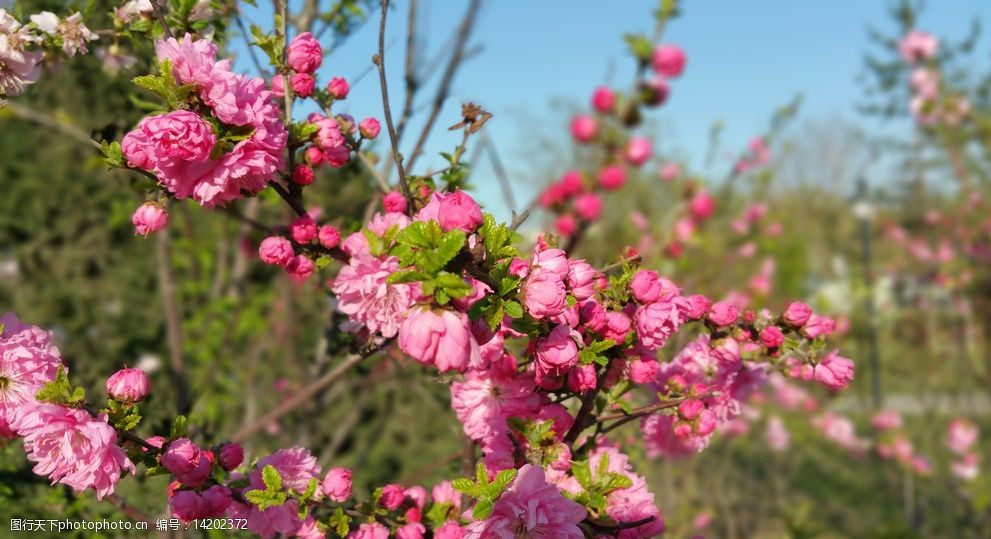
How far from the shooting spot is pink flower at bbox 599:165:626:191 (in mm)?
3475

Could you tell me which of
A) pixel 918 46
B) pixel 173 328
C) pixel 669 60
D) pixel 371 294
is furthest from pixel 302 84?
pixel 918 46

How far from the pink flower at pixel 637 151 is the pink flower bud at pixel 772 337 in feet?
8.18

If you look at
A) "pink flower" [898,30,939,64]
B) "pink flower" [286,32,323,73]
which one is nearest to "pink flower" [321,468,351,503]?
"pink flower" [286,32,323,73]

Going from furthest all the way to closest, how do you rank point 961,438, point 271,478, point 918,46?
point 918,46 → point 961,438 → point 271,478

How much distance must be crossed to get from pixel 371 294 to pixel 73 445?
42 centimetres

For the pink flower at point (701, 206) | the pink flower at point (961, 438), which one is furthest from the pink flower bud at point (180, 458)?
the pink flower at point (961, 438)

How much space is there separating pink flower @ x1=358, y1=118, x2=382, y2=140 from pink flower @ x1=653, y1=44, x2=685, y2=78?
1.89 metres

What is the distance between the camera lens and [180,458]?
0.96 m

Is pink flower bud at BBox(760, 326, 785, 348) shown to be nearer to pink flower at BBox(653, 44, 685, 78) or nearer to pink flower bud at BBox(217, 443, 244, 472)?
pink flower bud at BBox(217, 443, 244, 472)

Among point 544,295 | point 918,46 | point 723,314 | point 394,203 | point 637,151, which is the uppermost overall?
point 918,46

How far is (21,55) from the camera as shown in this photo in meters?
1.11

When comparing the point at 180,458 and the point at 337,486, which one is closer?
the point at 180,458

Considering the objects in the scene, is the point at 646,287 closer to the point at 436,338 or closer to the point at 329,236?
the point at 436,338

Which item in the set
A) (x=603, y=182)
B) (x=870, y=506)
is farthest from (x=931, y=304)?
(x=603, y=182)
